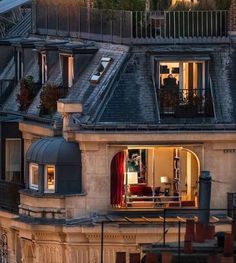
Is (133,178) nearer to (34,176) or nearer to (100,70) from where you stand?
(34,176)

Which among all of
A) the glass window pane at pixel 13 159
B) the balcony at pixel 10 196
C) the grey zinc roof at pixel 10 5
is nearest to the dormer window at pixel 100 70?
the balcony at pixel 10 196

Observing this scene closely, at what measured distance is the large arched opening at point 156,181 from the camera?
77562mm

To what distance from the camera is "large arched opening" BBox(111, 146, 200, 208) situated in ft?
254

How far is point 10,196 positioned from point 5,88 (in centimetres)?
704

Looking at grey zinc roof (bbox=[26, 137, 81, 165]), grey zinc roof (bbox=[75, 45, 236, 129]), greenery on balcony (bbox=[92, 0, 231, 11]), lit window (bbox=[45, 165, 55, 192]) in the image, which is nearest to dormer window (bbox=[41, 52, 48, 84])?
greenery on balcony (bbox=[92, 0, 231, 11])

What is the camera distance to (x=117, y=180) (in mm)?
77688

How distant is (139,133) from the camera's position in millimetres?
76812

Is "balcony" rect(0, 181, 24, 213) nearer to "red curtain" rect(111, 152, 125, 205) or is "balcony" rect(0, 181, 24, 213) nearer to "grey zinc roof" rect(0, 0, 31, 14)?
"red curtain" rect(111, 152, 125, 205)

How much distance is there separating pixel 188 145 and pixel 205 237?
470 inches

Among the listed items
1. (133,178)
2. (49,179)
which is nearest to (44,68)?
(49,179)

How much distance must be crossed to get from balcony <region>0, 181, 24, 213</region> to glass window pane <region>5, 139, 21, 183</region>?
114 centimetres

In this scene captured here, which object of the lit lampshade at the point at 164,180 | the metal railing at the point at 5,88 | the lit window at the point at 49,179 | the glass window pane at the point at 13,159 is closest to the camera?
the lit lampshade at the point at 164,180

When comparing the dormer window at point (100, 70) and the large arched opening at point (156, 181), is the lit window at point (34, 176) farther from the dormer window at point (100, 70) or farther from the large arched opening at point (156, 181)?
the dormer window at point (100, 70)

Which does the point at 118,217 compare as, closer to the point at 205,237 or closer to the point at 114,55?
the point at 114,55
